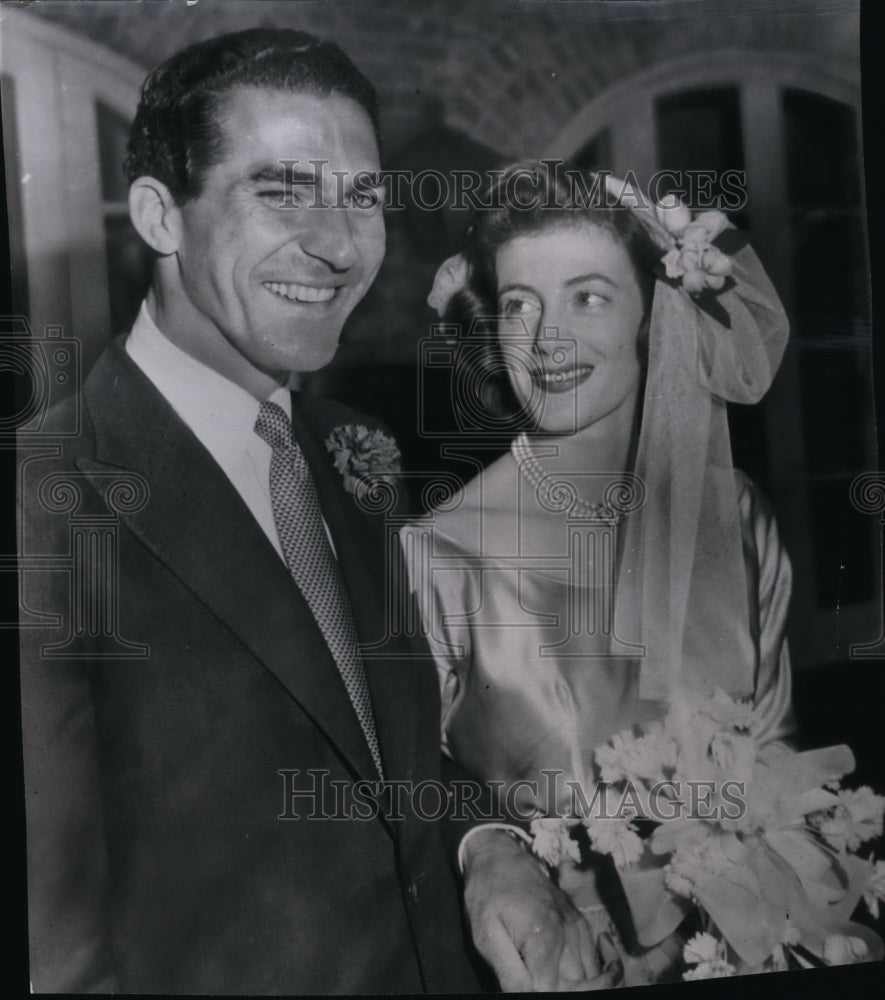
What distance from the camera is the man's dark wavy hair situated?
192 cm

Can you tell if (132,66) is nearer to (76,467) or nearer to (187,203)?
(187,203)

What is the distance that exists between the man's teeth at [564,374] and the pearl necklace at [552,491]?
10 centimetres

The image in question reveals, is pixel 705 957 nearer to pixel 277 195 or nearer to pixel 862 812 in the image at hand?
pixel 862 812

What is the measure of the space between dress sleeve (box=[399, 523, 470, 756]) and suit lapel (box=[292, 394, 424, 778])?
0.04 metres

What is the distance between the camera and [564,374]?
204 cm

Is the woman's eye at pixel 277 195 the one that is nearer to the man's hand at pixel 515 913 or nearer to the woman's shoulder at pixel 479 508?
the woman's shoulder at pixel 479 508

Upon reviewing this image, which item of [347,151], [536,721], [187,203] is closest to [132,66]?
[187,203]

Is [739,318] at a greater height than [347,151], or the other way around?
[347,151]

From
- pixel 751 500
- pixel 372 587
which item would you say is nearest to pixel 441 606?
pixel 372 587

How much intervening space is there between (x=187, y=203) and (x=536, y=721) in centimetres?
100

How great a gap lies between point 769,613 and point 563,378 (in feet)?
1.77

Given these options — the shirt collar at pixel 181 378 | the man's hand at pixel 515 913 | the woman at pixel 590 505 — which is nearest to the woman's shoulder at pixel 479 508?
the woman at pixel 590 505

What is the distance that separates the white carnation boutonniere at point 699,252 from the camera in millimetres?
2059

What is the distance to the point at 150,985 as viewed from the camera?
6.49 ft
